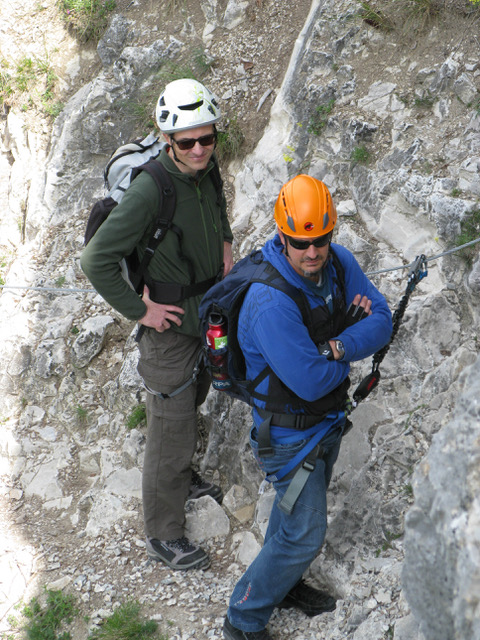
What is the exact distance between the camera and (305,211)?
358 centimetres

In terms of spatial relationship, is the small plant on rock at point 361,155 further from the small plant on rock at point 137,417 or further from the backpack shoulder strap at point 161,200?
the small plant on rock at point 137,417

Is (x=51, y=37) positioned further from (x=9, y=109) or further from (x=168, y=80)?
(x=168, y=80)

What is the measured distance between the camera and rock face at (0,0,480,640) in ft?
14.8

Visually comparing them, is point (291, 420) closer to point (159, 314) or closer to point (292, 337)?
point (292, 337)

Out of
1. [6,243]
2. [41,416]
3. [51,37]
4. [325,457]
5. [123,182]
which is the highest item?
[51,37]

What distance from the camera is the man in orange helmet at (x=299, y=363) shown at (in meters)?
3.49

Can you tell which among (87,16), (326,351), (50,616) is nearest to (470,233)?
(326,351)

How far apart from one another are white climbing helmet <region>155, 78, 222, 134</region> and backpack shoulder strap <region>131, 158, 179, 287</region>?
313 mm

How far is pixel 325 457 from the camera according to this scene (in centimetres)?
416

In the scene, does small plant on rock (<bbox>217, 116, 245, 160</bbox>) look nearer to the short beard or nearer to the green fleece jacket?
the green fleece jacket

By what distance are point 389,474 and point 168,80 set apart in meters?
6.63

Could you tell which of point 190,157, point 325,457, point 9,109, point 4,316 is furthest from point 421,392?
point 9,109

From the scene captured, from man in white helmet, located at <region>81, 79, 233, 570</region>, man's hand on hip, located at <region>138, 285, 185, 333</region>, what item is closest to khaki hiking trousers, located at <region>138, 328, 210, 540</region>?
man in white helmet, located at <region>81, 79, 233, 570</region>

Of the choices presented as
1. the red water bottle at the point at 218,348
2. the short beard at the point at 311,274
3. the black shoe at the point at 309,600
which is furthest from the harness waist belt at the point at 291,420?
the black shoe at the point at 309,600
